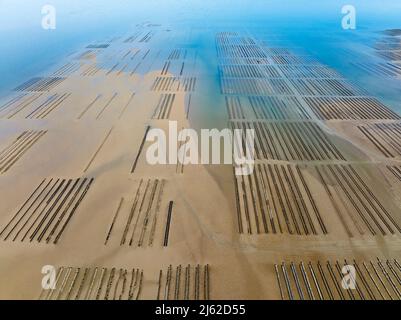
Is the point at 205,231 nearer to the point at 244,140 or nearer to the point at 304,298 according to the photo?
the point at 304,298

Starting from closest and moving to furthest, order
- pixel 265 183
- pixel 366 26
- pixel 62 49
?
pixel 265 183 < pixel 62 49 < pixel 366 26
